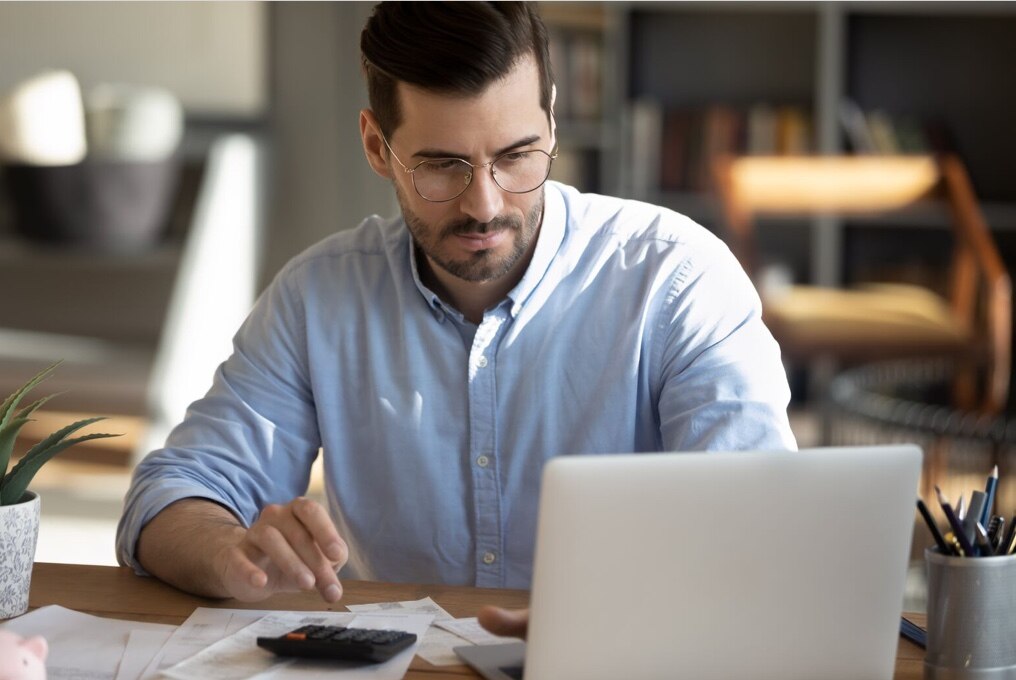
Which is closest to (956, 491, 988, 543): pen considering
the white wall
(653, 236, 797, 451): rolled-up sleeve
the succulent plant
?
(653, 236, 797, 451): rolled-up sleeve

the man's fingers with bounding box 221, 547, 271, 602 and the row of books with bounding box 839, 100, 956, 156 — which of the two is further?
the row of books with bounding box 839, 100, 956, 156

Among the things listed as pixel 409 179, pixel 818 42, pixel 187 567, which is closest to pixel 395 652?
pixel 187 567

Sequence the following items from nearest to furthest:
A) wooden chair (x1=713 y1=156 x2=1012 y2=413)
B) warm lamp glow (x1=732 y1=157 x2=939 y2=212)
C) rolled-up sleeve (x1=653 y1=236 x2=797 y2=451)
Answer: rolled-up sleeve (x1=653 y1=236 x2=797 y2=451)
wooden chair (x1=713 y1=156 x2=1012 y2=413)
warm lamp glow (x1=732 y1=157 x2=939 y2=212)

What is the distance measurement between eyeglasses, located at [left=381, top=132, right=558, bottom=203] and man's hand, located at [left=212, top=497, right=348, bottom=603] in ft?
1.59

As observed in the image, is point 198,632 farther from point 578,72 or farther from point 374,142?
point 578,72

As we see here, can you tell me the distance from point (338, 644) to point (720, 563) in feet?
Answer: 1.17

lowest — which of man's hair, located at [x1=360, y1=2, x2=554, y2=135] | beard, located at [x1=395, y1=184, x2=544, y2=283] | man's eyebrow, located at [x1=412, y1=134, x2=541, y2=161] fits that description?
beard, located at [x1=395, y1=184, x2=544, y2=283]

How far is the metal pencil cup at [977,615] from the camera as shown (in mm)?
1047

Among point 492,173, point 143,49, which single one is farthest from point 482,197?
point 143,49

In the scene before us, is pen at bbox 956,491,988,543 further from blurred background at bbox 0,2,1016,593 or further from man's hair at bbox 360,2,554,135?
blurred background at bbox 0,2,1016,593

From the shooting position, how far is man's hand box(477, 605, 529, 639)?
1069 millimetres

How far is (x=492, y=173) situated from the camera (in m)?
1.55

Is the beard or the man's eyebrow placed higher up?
the man's eyebrow

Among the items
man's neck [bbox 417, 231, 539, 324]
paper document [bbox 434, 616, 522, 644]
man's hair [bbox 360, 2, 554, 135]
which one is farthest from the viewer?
man's neck [bbox 417, 231, 539, 324]
